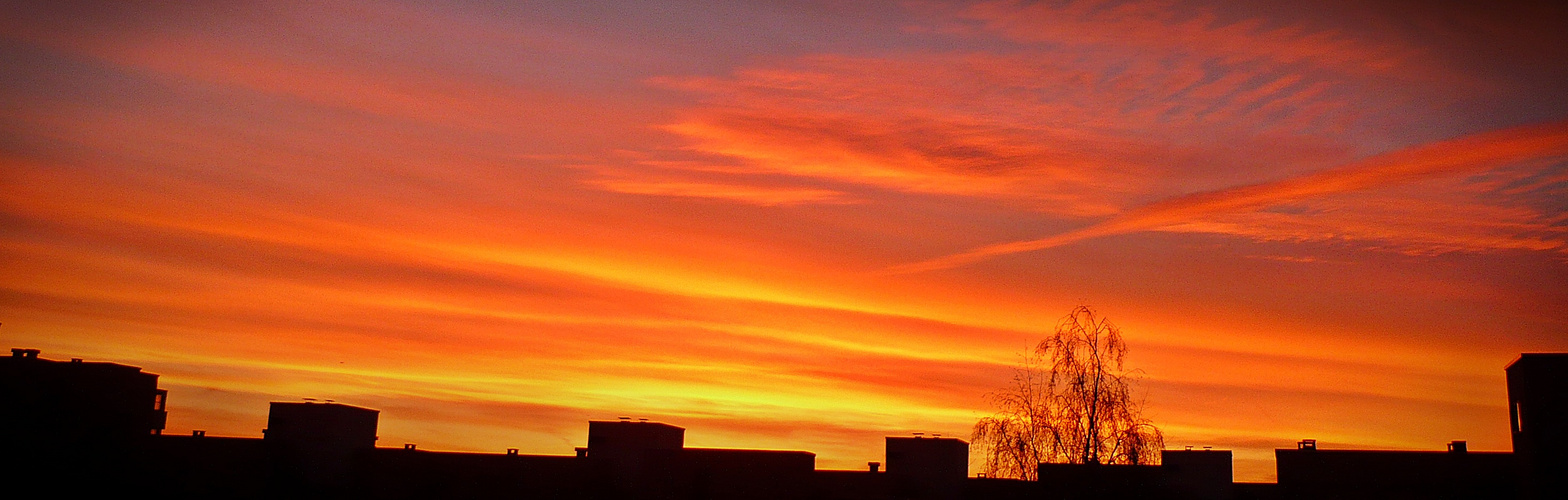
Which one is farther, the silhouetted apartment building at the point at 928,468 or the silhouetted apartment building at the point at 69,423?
the silhouetted apartment building at the point at 928,468

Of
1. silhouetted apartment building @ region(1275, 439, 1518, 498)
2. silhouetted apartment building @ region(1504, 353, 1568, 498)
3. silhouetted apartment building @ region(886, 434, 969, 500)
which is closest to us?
silhouetted apartment building @ region(1504, 353, 1568, 498)

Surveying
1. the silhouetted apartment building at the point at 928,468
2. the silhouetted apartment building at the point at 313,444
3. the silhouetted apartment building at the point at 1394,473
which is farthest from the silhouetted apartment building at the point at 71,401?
the silhouetted apartment building at the point at 1394,473

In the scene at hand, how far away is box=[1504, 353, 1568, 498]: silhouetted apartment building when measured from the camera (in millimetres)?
36531

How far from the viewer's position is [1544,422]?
37031 millimetres

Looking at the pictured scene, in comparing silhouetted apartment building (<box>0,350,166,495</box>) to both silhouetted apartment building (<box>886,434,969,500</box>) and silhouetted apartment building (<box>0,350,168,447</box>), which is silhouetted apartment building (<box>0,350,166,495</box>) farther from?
silhouetted apartment building (<box>886,434,969,500</box>)

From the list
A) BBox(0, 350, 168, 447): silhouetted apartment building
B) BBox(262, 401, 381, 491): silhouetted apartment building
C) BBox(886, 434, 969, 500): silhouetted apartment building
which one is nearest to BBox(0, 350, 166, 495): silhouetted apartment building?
BBox(0, 350, 168, 447): silhouetted apartment building

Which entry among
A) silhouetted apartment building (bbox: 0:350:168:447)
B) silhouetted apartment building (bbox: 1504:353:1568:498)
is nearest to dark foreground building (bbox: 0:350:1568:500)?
silhouetted apartment building (bbox: 0:350:168:447)

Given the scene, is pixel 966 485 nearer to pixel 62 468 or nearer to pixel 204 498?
pixel 204 498

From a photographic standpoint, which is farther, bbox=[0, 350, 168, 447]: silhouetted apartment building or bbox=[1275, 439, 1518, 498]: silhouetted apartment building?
bbox=[1275, 439, 1518, 498]: silhouetted apartment building

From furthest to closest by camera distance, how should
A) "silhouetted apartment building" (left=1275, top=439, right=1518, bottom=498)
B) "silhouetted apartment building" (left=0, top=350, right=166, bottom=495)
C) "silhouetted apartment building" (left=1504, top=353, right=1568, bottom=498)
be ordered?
"silhouetted apartment building" (left=1275, top=439, right=1518, bottom=498), "silhouetted apartment building" (left=0, top=350, right=166, bottom=495), "silhouetted apartment building" (left=1504, top=353, right=1568, bottom=498)

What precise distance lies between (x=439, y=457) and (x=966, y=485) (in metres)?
21.5

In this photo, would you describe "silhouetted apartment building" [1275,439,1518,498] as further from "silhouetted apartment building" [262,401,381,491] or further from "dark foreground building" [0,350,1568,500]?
"silhouetted apartment building" [262,401,381,491]

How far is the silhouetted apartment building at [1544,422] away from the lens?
3653 cm

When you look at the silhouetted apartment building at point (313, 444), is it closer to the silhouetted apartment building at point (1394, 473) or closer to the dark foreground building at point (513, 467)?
the dark foreground building at point (513, 467)
